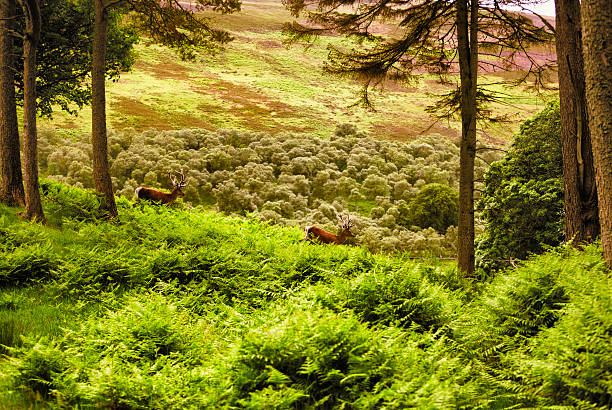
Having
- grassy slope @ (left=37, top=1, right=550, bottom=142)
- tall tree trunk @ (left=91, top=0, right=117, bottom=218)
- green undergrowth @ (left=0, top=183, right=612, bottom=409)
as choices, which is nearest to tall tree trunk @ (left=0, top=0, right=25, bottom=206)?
tall tree trunk @ (left=91, top=0, right=117, bottom=218)

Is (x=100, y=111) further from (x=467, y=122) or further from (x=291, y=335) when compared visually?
(x=291, y=335)

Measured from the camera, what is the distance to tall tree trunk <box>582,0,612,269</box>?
5.07 m

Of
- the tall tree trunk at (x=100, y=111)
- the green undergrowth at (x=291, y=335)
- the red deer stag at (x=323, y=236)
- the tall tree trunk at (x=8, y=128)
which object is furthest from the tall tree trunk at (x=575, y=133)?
the tall tree trunk at (x=8, y=128)

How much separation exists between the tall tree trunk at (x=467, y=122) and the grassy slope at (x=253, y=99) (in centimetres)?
2421

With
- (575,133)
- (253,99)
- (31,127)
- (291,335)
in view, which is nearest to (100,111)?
(31,127)

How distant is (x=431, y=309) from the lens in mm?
5375

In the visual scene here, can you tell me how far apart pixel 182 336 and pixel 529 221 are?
13.1 m

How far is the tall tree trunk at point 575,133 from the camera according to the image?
7320mm

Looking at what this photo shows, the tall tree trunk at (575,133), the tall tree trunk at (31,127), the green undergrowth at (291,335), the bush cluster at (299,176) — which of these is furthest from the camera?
the bush cluster at (299,176)

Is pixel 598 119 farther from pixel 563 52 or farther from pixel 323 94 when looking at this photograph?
pixel 323 94

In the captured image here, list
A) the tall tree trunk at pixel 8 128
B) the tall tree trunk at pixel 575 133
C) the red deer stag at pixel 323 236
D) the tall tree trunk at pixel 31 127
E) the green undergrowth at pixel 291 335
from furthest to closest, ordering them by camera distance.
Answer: the red deer stag at pixel 323 236 < the tall tree trunk at pixel 8 128 < the tall tree trunk at pixel 31 127 < the tall tree trunk at pixel 575 133 < the green undergrowth at pixel 291 335

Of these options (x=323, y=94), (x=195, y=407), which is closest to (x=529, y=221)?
(x=195, y=407)

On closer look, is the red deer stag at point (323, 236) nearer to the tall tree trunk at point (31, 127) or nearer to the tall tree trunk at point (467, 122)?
the tall tree trunk at point (467, 122)

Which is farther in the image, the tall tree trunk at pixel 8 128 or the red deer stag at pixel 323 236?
the red deer stag at pixel 323 236
